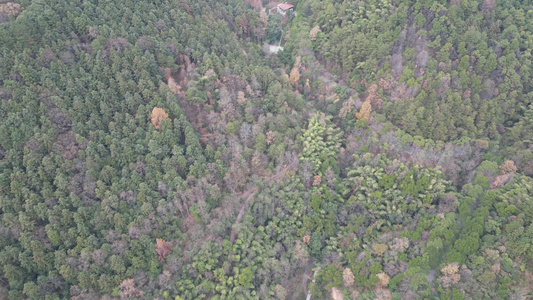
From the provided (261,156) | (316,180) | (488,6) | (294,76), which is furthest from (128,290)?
(488,6)

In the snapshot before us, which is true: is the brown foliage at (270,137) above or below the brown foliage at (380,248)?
above

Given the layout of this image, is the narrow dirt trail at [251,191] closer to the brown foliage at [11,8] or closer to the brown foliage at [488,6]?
the brown foliage at [11,8]

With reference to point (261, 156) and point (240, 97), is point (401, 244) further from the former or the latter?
point (240, 97)

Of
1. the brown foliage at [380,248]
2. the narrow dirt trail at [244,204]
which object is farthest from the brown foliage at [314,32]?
the brown foliage at [380,248]

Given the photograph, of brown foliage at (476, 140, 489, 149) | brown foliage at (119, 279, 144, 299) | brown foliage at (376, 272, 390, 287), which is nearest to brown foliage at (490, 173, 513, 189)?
brown foliage at (476, 140, 489, 149)

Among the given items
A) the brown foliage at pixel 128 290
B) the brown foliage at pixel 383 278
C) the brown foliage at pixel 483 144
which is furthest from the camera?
A: the brown foliage at pixel 483 144

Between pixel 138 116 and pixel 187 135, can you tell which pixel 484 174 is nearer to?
pixel 187 135

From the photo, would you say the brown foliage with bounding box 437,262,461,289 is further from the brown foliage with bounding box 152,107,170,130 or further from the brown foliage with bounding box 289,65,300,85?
the brown foliage with bounding box 152,107,170,130
